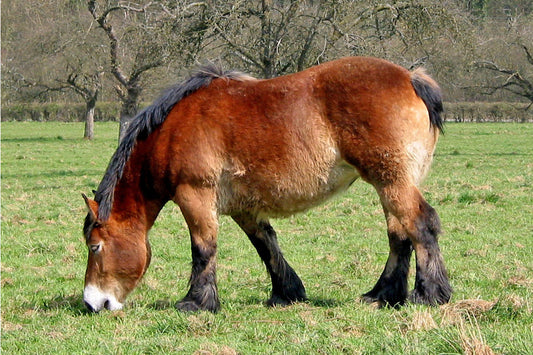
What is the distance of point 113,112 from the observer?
5538cm

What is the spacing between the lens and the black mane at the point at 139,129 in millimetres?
5992

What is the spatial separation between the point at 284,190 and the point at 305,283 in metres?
1.66

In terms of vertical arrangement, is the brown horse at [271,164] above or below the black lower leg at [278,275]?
above

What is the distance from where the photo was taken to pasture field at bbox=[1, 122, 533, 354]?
14.6 ft

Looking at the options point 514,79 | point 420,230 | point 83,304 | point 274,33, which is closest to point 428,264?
point 420,230

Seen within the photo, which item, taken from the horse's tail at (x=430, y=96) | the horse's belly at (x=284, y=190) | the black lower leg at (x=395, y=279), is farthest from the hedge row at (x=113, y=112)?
the horse's belly at (x=284, y=190)

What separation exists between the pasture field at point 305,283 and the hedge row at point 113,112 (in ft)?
117

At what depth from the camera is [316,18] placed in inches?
732

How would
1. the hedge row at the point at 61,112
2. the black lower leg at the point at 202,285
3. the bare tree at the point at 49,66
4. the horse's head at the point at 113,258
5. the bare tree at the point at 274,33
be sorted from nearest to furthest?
the black lower leg at the point at 202,285, the horse's head at the point at 113,258, the bare tree at the point at 274,33, the bare tree at the point at 49,66, the hedge row at the point at 61,112

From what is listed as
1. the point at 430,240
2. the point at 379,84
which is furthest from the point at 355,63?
the point at 430,240

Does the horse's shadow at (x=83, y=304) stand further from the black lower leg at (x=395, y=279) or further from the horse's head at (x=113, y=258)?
the black lower leg at (x=395, y=279)

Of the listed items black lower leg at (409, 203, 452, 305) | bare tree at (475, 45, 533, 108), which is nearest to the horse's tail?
black lower leg at (409, 203, 452, 305)

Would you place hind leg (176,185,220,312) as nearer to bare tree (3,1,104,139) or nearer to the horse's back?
the horse's back

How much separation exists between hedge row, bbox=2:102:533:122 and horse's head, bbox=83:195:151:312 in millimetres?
45765
